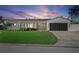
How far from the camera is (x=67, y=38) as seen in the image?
9.75m

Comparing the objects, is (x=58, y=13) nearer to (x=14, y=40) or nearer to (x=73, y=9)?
(x=73, y=9)

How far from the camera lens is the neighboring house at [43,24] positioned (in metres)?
9.75

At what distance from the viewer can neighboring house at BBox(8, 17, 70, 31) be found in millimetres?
9750

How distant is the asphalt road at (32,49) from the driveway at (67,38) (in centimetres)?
8

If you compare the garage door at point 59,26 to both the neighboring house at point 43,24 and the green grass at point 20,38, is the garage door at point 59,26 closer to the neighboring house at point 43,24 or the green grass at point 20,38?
the neighboring house at point 43,24

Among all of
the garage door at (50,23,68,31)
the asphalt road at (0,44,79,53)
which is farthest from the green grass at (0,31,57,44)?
the garage door at (50,23,68,31)

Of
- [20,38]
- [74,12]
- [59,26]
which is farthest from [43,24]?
[74,12]

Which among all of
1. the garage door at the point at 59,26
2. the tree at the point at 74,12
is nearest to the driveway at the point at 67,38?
the garage door at the point at 59,26

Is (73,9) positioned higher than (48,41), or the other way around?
(73,9)

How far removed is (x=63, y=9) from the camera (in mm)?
9664

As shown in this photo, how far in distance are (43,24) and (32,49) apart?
520 millimetres

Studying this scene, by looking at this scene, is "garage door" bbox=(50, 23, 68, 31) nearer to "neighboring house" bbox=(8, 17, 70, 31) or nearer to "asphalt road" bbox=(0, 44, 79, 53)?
"neighboring house" bbox=(8, 17, 70, 31)

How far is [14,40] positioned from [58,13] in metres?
0.96
